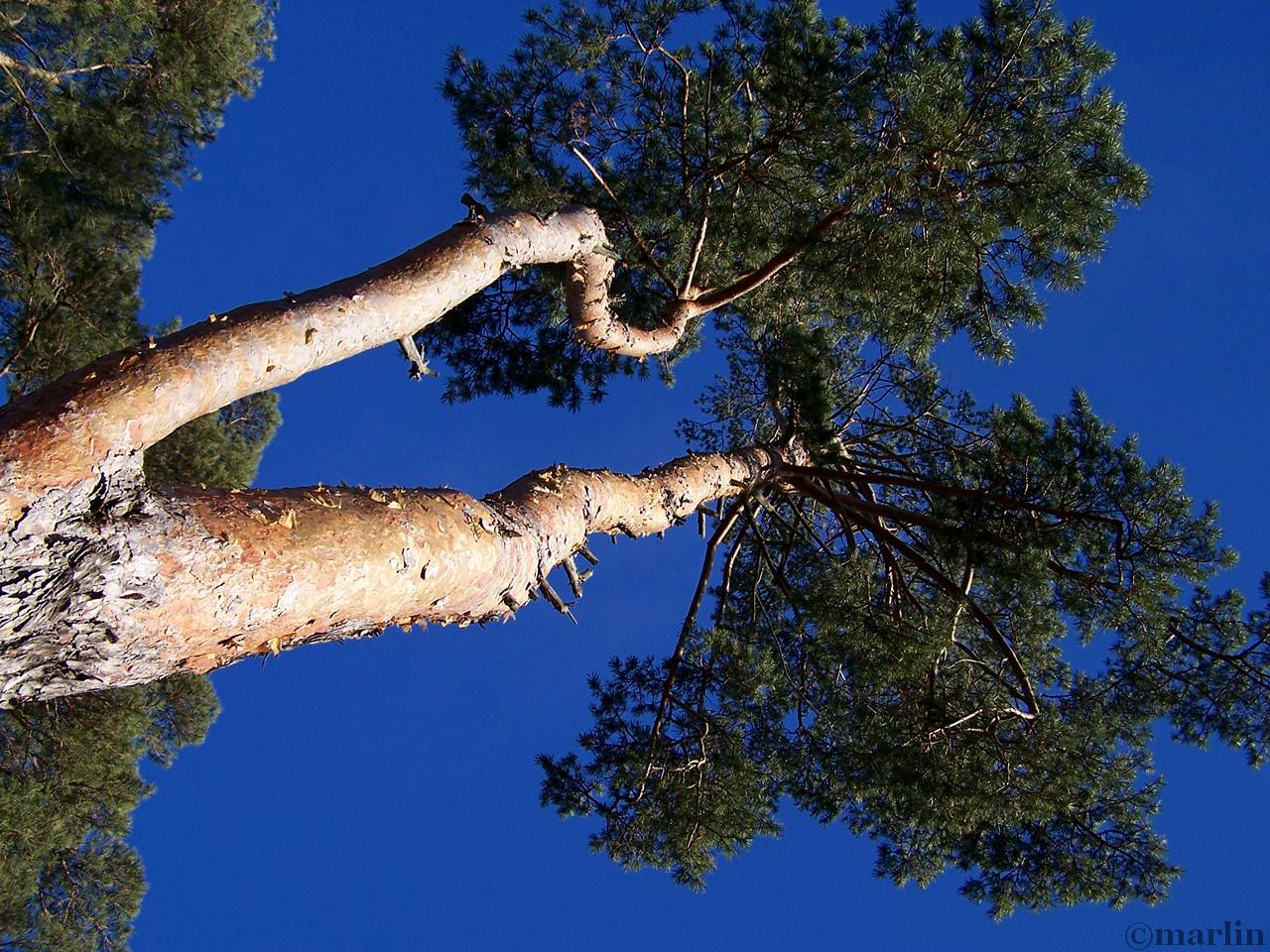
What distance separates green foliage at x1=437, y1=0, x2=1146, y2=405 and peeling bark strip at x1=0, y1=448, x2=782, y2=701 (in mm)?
3069

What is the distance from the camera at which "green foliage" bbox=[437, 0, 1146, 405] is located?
15.0ft

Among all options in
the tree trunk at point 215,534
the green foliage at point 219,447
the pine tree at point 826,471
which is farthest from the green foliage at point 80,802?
the tree trunk at point 215,534

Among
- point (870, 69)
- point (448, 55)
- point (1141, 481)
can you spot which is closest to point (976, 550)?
point (1141, 481)

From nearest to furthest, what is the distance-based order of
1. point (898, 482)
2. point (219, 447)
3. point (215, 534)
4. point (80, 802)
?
point (215, 534) → point (898, 482) → point (80, 802) → point (219, 447)

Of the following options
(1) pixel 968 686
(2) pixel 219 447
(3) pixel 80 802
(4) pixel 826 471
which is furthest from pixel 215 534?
(2) pixel 219 447

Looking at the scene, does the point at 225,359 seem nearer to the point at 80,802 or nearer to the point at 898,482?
the point at 898,482

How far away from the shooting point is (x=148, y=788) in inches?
306

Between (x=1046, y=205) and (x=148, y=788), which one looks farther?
(x=148, y=788)

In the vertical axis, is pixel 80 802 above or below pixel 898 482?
below

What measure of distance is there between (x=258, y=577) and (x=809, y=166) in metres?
4.62

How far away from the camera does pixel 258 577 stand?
2021 mm

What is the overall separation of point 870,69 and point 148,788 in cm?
850

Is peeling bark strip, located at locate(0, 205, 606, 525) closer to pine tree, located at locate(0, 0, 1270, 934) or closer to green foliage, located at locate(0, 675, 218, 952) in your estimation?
pine tree, located at locate(0, 0, 1270, 934)

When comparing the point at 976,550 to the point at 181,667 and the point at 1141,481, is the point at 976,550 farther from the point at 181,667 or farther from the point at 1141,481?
the point at 181,667
